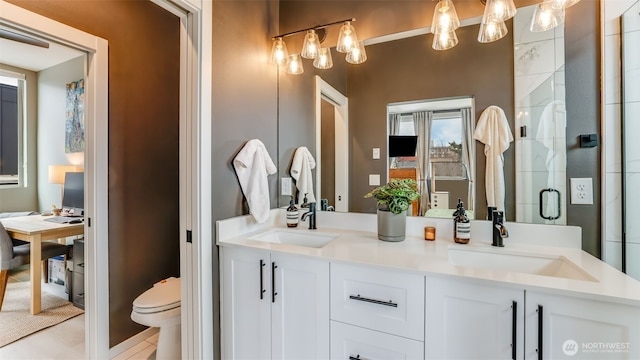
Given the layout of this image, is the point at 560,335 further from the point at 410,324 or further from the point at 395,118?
the point at 395,118

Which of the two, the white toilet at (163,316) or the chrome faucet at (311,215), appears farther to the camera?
the chrome faucet at (311,215)

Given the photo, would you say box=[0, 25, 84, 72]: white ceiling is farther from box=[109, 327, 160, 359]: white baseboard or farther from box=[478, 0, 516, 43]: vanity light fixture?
box=[478, 0, 516, 43]: vanity light fixture

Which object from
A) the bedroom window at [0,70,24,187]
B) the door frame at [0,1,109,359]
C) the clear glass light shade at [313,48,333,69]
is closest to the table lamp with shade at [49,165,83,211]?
the bedroom window at [0,70,24,187]

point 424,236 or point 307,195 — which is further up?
point 307,195

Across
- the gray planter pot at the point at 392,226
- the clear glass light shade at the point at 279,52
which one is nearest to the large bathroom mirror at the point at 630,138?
the gray planter pot at the point at 392,226

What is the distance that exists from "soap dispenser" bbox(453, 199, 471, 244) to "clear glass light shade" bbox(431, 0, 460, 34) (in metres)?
0.95

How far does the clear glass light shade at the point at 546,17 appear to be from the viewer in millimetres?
1253

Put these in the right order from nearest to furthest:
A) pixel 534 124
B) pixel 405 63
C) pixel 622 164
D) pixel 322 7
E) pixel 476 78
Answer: pixel 622 164 → pixel 534 124 → pixel 476 78 → pixel 405 63 → pixel 322 7

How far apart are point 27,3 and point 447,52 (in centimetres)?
240

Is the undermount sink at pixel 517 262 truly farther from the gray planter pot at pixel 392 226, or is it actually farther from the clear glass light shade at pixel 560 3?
the clear glass light shade at pixel 560 3

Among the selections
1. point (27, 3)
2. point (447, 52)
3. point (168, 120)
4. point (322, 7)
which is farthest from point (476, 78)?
point (27, 3)

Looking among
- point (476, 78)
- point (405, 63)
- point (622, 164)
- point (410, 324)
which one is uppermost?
point (405, 63)

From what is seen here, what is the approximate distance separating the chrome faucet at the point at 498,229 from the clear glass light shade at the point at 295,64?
1.51m

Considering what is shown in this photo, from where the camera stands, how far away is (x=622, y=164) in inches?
47.3
